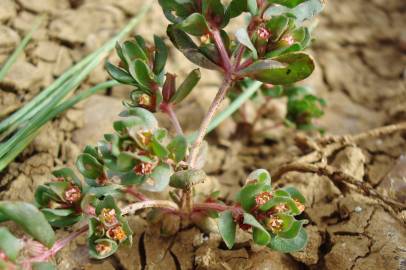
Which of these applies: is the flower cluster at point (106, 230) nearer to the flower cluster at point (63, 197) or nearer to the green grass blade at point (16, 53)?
the flower cluster at point (63, 197)

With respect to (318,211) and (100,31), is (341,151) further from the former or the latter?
(100,31)

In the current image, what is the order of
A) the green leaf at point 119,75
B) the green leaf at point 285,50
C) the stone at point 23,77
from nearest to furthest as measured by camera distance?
the green leaf at point 285,50 → the green leaf at point 119,75 → the stone at point 23,77

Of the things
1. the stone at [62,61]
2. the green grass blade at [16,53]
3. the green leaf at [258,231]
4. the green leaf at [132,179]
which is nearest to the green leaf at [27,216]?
the green leaf at [132,179]

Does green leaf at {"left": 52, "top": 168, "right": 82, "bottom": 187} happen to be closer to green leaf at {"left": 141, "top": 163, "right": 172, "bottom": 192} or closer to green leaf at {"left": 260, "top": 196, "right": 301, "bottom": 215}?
green leaf at {"left": 141, "top": 163, "right": 172, "bottom": 192}

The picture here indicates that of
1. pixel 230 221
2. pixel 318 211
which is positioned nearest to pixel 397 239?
pixel 318 211

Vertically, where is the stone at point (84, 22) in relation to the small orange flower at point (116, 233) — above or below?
above

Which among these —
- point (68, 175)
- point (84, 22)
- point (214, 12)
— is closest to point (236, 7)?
point (214, 12)
